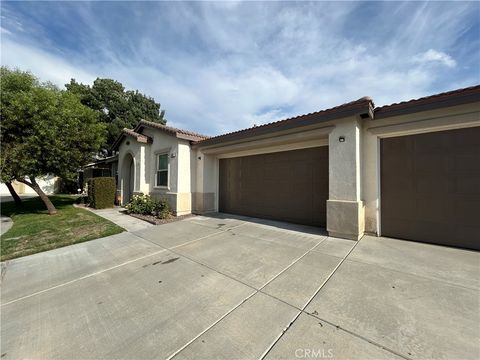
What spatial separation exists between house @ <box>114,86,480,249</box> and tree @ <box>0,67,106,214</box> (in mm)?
7655

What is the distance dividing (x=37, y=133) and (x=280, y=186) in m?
10.6

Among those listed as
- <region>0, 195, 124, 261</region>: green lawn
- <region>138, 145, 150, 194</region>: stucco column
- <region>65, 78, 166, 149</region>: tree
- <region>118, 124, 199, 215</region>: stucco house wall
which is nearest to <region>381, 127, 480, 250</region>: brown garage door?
<region>118, 124, 199, 215</region>: stucco house wall

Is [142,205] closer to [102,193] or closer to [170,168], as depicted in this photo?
[170,168]

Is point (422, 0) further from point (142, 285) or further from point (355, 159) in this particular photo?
point (142, 285)

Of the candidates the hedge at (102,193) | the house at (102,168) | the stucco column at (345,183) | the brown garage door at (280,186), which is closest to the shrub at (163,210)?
the brown garage door at (280,186)

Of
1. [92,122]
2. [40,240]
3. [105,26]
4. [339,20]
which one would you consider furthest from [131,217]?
[339,20]

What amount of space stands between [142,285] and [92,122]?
1157cm

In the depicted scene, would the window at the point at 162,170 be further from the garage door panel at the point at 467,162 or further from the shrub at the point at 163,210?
the garage door panel at the point at 467,162

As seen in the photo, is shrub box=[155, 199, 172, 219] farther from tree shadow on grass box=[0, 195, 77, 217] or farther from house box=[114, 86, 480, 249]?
tree shadow on grass box=[0, 195, 77, 217]

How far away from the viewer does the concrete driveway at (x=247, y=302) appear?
2104 mm

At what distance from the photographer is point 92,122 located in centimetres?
1150

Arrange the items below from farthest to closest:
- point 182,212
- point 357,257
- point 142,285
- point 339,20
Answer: point 182,212, point 339,20, point 357,257, point 142,285

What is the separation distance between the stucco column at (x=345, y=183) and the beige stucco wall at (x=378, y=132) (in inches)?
13.0

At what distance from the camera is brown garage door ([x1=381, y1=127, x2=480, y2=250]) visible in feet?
14.8
